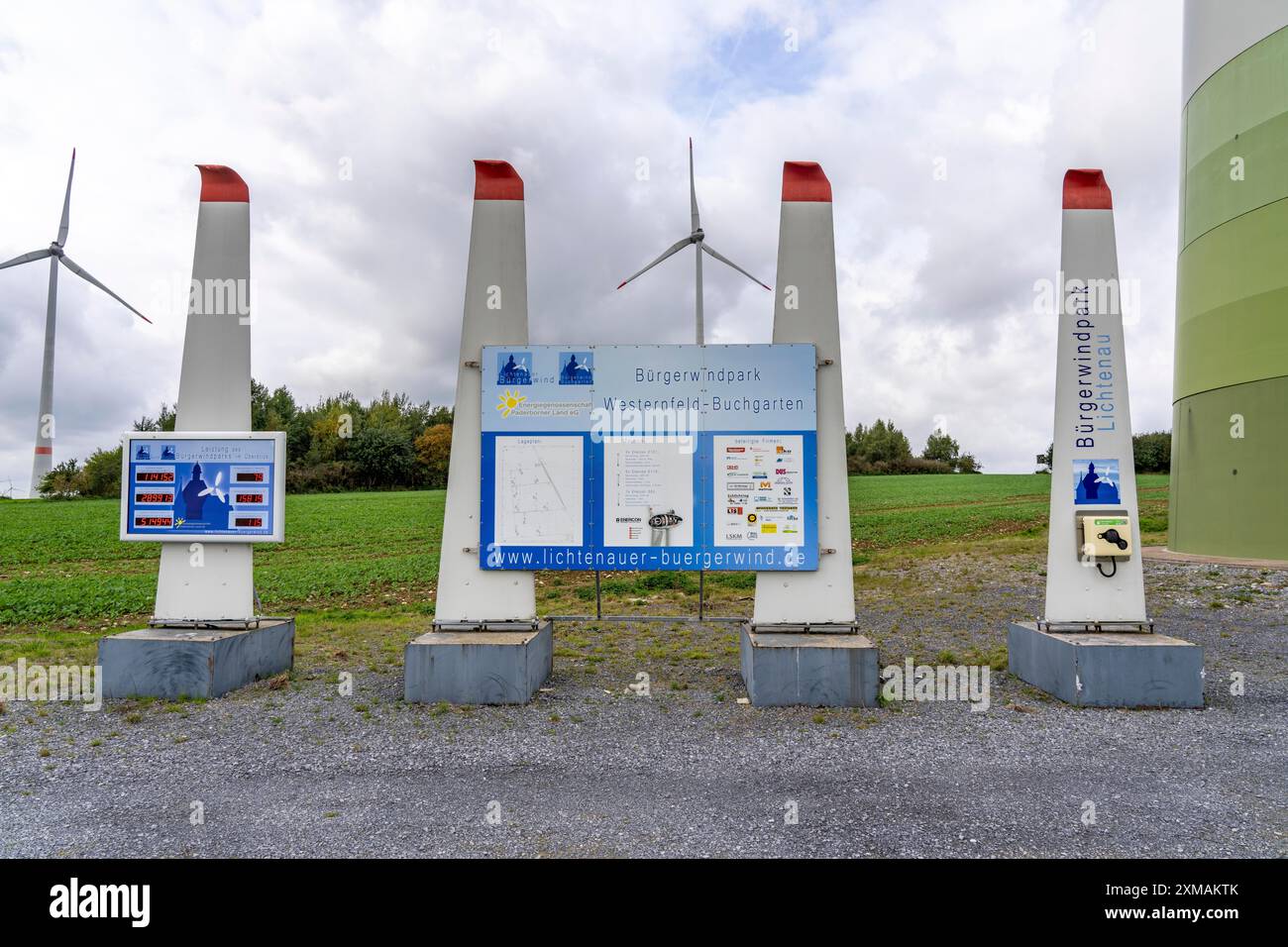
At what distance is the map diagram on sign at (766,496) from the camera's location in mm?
8727

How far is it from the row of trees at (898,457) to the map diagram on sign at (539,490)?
5807cm

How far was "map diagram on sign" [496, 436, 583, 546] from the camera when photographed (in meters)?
8.91

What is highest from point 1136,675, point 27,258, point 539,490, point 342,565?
point 27,258

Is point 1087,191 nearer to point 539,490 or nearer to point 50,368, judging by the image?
point 539,490

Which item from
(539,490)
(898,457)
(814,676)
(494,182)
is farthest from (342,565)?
(898,457)

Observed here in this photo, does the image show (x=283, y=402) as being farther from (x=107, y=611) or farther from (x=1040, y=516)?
(x=1040, y=516)

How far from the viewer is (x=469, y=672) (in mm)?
8258

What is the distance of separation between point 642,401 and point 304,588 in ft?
44.9

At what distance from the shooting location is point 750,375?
28.8 feet

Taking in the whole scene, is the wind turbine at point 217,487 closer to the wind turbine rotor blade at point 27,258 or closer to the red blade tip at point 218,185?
the red blade tip at point 218,185

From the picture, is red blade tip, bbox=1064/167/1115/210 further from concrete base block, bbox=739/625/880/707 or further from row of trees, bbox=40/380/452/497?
row of trees, bbox=40/380/452/497

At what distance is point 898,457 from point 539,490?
6532cm

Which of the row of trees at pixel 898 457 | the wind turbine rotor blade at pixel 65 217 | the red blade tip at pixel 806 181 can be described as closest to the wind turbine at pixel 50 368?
the wind turbine rotor blade at pixel 65 217

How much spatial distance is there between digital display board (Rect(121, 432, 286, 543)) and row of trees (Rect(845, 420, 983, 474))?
59.4m
